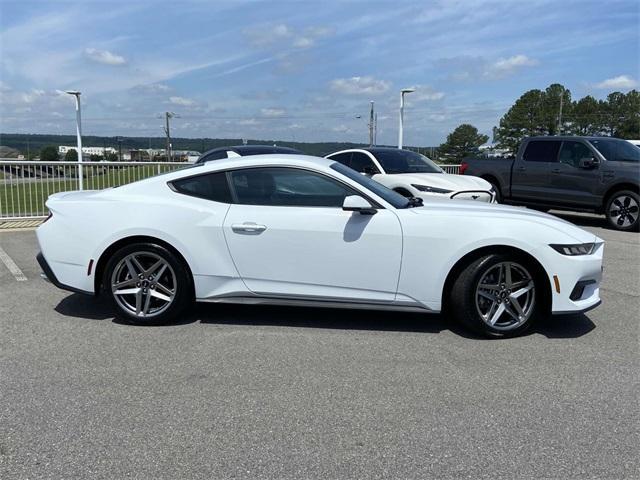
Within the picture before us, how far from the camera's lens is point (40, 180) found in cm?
1080

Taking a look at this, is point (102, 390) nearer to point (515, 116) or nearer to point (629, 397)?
point (629, 397)

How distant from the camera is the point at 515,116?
215 ft

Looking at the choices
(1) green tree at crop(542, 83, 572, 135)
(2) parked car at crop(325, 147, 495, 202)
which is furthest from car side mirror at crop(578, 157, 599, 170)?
(1) green tree at crop(542, 83, 572, 135)

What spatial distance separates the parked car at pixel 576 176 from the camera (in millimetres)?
10750

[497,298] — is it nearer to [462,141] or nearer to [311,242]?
[311,242]

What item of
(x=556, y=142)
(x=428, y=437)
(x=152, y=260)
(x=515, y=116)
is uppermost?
(x=515, y=116)

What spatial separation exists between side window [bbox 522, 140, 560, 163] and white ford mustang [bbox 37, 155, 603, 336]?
7.86 meters

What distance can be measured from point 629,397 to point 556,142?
9.42 m

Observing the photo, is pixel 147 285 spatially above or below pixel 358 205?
below

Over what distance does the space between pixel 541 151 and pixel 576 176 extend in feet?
3.39

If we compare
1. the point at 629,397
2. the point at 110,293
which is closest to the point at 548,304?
the point at 629,397

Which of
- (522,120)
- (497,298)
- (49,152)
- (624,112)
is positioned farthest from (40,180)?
(624,112)

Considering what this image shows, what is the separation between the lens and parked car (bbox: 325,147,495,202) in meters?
9.06

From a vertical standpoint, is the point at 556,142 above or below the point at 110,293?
above
